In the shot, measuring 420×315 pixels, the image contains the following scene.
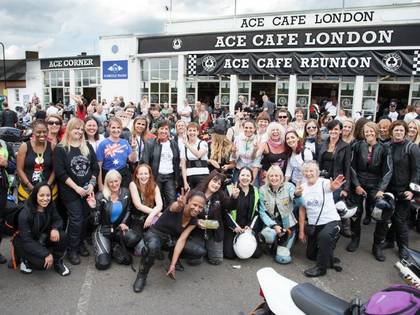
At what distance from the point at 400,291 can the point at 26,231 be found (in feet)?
11.4

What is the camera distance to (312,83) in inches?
628

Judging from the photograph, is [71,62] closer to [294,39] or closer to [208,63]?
[208,63]

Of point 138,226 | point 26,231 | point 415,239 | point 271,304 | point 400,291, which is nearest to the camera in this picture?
point 400,291

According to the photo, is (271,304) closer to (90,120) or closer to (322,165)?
(322,165)

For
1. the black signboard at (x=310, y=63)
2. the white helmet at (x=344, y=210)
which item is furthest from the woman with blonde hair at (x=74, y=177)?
the black signboard at (x=310, y=63)

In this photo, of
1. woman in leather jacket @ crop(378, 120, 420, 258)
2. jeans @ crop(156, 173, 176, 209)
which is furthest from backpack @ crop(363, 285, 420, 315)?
jeans @ crop(156, 173, 176, 209)

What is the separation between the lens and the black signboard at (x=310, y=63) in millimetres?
13961

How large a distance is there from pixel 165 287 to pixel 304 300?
1.90 m

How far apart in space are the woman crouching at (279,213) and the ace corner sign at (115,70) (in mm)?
16312

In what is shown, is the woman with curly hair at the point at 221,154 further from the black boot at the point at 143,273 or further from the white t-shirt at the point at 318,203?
the black boot at the point at 143,273

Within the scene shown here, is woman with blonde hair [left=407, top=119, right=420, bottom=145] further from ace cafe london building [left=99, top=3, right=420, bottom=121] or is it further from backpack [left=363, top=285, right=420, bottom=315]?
ace cafe london building [left=99, top=3, right=420, bottom=121]

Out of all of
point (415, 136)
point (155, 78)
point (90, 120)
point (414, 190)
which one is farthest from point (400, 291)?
point (155, 78)

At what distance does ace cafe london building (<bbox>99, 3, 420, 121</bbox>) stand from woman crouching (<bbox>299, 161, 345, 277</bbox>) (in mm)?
11760

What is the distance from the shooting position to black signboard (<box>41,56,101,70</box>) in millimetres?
24422
